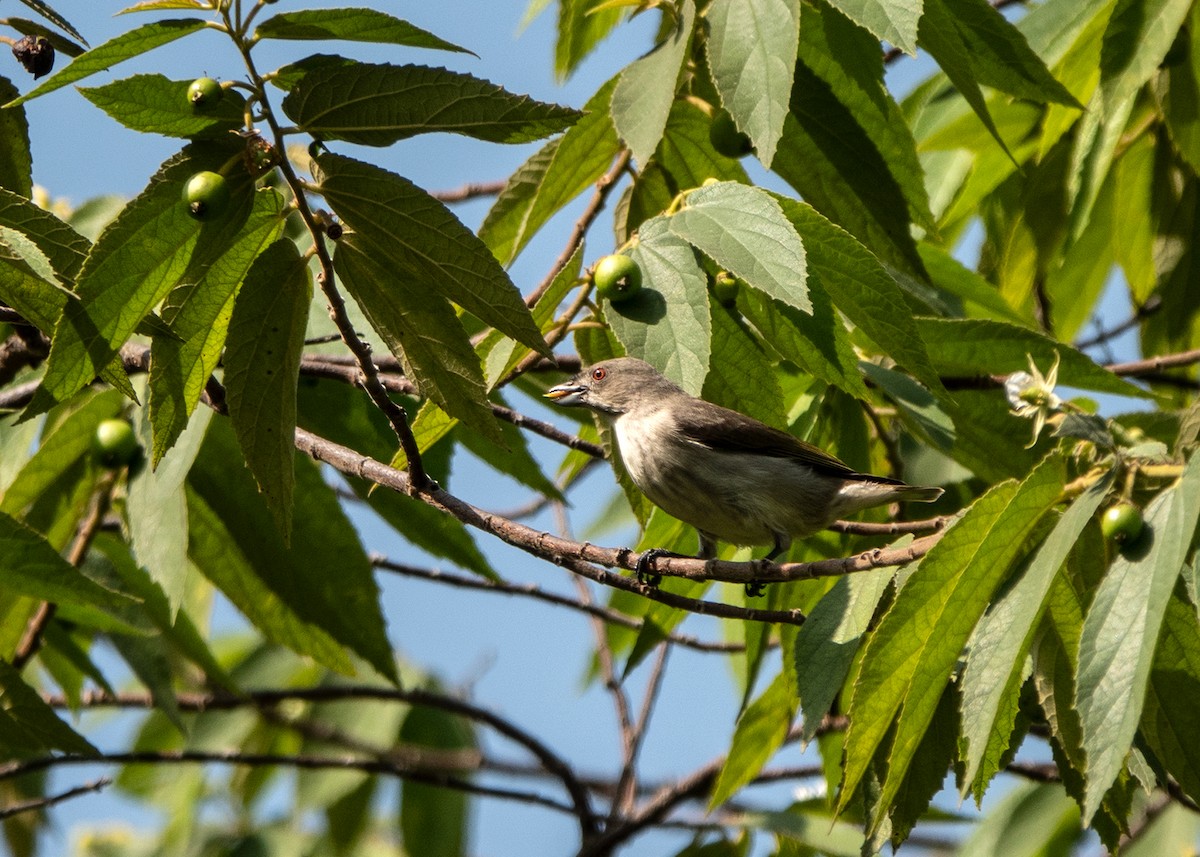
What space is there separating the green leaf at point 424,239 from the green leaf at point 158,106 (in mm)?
215

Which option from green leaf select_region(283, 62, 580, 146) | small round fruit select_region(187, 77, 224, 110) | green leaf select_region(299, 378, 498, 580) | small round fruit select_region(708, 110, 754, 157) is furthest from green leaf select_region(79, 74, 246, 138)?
green leaf select_region(299, 378, 498, 580)

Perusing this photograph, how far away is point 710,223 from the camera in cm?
309

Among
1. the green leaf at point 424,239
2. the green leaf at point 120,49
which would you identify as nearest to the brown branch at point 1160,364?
the green leaf at point 424,239

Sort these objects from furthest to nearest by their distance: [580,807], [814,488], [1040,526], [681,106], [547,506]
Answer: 1. [547,506]
2. [580,807]
3. [814,488]
4. [681,106]
5. [1040,526]

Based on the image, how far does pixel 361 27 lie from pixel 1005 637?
1688 mm

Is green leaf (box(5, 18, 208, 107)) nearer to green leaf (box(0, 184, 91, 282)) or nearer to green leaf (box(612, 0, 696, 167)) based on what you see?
green leaf (box(0, 184, 91, 282))

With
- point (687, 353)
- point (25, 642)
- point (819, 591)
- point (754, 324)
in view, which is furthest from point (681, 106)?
point (25, 642)

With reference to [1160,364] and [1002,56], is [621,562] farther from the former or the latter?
[1160,364]

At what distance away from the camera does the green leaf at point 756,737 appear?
4113mm

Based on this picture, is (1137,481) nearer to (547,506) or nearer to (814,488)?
(814,488)

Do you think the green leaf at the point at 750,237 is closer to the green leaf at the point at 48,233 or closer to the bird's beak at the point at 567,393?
the green leaf at the point at 48,233

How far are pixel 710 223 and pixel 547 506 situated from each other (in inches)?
144

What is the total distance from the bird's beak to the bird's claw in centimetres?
99

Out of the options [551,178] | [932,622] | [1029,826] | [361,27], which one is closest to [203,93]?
[361,27]
